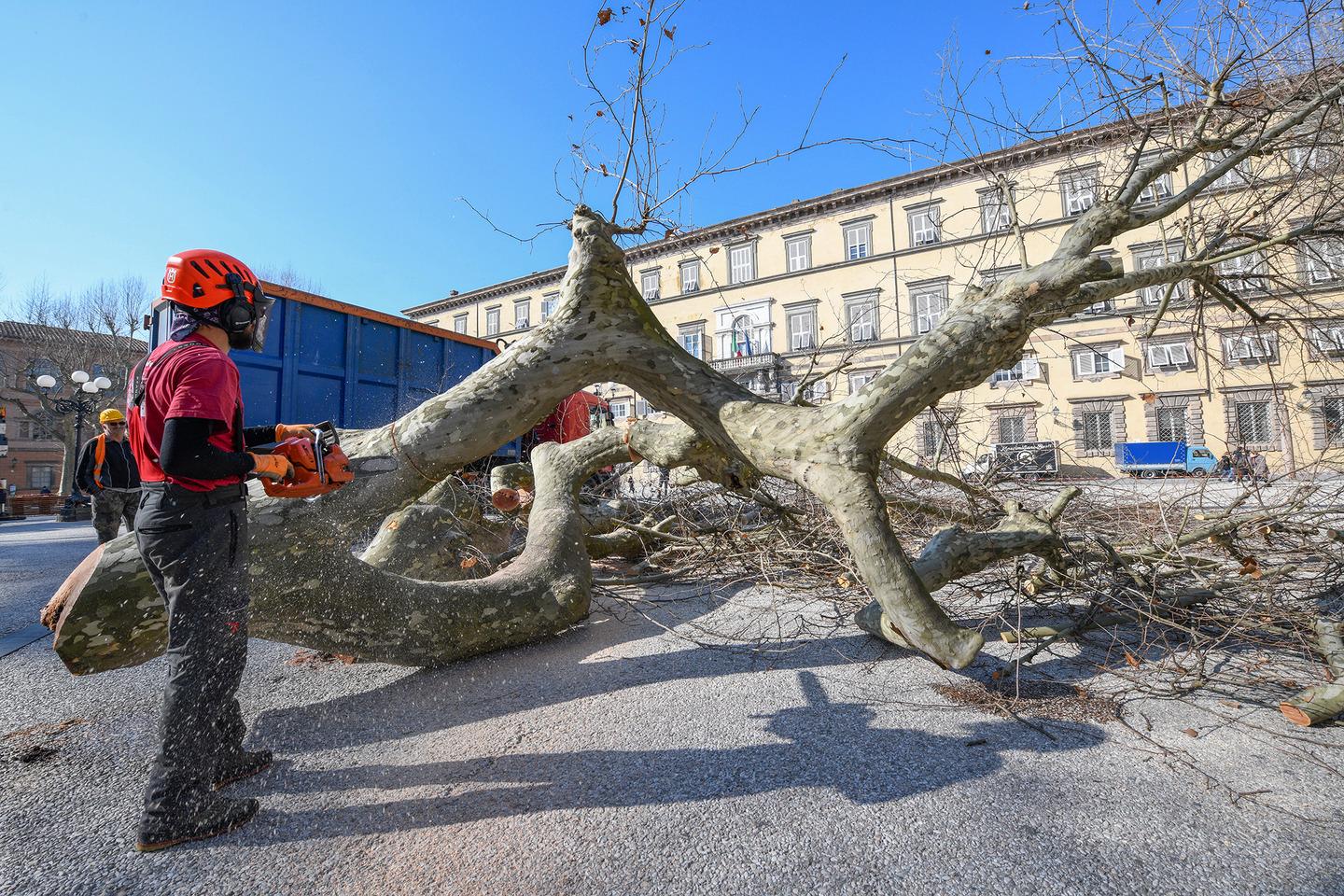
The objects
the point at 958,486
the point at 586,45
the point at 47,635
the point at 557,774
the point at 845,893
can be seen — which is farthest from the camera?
the point at 958,486

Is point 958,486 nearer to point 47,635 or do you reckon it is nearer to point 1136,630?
point 1136,630

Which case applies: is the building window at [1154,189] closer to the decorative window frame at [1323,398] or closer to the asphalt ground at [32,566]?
the decorative window frame at [1323,398]

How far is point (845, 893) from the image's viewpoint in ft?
4.88

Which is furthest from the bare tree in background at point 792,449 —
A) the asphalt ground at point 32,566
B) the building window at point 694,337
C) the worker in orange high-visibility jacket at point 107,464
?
the building window at point 694,337

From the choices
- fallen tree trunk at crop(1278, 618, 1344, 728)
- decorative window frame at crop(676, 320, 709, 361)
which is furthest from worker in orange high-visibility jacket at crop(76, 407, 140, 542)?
decorative window frame at crop(676, 320, 709, 361)

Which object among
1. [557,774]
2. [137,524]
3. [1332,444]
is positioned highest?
[1332,444]

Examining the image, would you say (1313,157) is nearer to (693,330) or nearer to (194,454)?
(194,454)

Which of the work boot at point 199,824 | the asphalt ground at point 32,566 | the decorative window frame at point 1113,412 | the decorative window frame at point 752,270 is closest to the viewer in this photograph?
the work boot at point 199,824

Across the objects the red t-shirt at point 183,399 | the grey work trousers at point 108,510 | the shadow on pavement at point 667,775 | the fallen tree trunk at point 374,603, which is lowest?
the shadow on pavement at point 667,775

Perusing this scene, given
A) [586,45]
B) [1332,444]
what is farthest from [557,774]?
[1332,444]

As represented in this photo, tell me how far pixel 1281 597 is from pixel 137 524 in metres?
5.43

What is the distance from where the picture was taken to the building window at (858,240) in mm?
31000

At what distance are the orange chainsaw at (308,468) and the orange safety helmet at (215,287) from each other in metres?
0.49

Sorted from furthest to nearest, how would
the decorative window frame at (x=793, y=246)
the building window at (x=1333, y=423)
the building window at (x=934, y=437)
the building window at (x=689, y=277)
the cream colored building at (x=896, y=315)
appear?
the building window at (x=689, y=277) < the decorative window frame at (x=793, y=246) < the cream colored building at (x=896, y=315) < the building window at (x=934, y=437) < the building window at (x=1333, y=423)
